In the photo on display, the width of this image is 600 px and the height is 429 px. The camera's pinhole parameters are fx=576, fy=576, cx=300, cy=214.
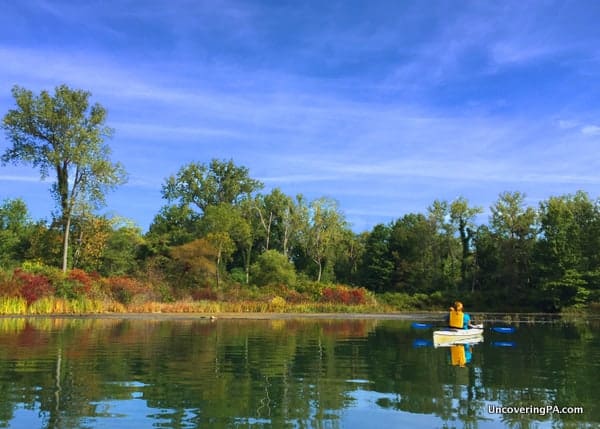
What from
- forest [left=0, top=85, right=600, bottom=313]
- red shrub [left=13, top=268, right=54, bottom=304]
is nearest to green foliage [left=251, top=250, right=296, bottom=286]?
forest [left=0, top=85, right=600, bottom=313]

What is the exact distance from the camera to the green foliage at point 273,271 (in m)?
54.9

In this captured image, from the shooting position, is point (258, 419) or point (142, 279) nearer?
point (258, 419)

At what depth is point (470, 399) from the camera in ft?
37.8

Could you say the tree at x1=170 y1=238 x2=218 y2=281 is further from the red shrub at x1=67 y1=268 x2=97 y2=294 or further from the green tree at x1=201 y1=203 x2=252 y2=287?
the red shrub at x1=67 y1=268 x2=97 y2=294

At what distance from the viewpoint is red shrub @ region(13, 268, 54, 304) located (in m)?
35.5

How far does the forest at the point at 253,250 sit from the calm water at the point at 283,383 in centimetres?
2104

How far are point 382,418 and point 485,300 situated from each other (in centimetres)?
5365

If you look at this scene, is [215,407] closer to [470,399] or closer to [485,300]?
[470,399]

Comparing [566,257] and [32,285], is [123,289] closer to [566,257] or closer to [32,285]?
[32,285]

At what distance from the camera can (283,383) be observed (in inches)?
510

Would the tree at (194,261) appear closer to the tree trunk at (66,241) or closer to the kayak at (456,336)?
the tree trunk at (66,241)

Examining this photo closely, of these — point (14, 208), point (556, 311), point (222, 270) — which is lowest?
point (556, 311)

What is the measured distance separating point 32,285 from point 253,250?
139 ft

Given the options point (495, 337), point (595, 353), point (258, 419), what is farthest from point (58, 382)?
point (495, 337)
